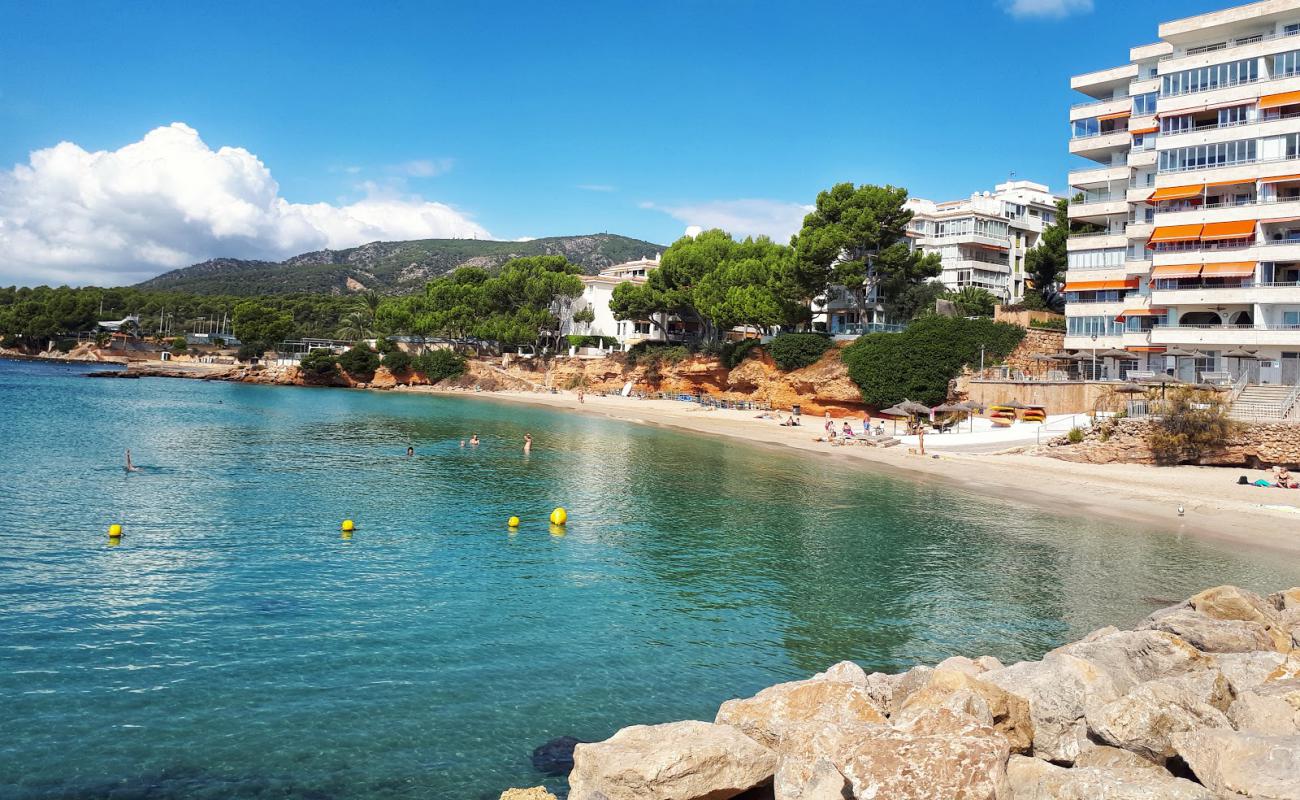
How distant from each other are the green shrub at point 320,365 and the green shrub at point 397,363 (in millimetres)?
6230

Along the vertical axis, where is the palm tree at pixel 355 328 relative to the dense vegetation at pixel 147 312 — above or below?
below

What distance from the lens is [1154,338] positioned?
50.3 m

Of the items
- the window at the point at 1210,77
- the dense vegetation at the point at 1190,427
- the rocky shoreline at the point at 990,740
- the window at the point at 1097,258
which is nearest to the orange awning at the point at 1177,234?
the window at the point at 1097,258

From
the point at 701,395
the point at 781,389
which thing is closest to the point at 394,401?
the point at 701,395

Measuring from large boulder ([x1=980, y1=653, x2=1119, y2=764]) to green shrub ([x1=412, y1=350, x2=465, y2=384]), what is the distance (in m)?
97.4

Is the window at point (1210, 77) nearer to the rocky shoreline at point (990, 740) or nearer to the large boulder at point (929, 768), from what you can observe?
the rocky shoreline at point (990, 740)

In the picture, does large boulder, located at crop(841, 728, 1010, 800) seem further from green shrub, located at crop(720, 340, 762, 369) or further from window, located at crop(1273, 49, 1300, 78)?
green shrub, located at crop(720, 340, 762, 369)

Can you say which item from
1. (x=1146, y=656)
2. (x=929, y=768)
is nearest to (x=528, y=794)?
(x=929, y=768)

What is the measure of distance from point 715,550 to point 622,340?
260 ft

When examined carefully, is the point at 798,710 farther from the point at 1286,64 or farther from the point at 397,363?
the point at 397,363

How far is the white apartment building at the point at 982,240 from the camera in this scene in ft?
259

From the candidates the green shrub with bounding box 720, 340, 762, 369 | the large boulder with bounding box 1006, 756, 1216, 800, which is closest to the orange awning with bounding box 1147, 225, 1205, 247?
the green shrub with bounding box 720, 340, 762, 369

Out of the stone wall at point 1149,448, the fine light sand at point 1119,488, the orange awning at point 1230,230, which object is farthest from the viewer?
the orange awning at point 1230,230

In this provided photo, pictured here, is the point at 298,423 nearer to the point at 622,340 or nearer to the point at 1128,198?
the point at 622,340
